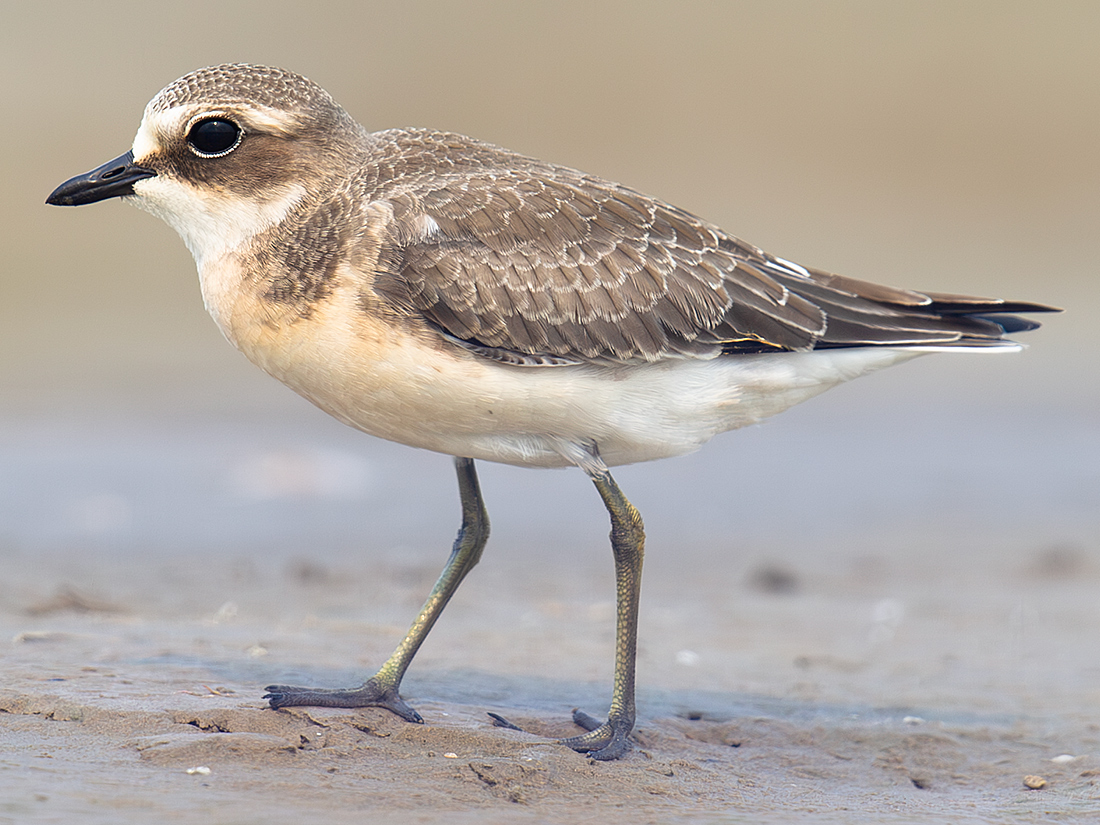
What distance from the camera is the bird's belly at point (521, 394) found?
6133 mm

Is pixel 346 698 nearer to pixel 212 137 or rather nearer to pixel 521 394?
pixel 521 394

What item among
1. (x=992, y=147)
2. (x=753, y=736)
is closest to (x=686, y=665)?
(x=753, y=736)

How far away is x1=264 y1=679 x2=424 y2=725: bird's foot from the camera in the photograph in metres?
6.43

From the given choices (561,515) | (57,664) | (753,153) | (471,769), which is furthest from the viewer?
(753,153)

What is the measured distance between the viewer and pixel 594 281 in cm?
670

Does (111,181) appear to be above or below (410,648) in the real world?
→ above

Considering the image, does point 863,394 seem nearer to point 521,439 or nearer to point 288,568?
point 288,568

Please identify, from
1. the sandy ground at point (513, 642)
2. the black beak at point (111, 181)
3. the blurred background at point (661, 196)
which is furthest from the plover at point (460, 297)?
the blurred background at point (661, 196)

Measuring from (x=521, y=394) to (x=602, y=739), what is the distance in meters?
1.60

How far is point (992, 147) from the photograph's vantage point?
24.8 meters

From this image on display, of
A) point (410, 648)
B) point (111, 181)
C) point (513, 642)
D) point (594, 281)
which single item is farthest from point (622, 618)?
point (111, 181)

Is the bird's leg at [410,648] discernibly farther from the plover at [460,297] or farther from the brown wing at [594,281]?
the brown wing at [594,281]

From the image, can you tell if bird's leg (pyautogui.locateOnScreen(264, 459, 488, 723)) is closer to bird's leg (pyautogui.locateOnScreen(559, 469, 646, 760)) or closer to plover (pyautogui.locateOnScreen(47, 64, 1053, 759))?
plover (pyautogui.locateOnScreen(47, 64, 1053, 759))

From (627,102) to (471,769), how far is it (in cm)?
2020
